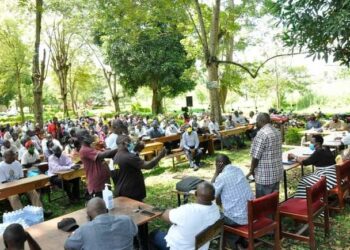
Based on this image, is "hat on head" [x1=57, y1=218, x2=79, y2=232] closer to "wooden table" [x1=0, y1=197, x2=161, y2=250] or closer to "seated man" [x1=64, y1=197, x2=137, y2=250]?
"wooden table" [x1=0, y1=197, x2=161, y2=250]

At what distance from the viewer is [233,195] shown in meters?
4.91

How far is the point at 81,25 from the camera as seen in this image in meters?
30.0

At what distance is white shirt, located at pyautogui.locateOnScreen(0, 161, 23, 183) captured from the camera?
728 cm

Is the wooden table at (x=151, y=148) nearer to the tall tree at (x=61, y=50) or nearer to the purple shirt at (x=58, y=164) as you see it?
the purple shirt at (x=58, y=164)

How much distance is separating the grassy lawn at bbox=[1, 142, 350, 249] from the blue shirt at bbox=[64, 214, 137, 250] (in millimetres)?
2498

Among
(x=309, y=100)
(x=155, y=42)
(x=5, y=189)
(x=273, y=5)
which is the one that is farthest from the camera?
(x=309, y=100)

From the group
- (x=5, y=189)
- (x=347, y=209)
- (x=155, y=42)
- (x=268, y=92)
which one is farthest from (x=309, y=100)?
(x=5, y=189)

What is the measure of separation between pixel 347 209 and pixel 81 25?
27.4m

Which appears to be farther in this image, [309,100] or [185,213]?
[309,100]

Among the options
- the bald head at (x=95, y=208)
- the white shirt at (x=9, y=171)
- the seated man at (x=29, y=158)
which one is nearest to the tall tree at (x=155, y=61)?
the seated man at (x=29, y=158)

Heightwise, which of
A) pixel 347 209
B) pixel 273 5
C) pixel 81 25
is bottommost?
pixel 347 209

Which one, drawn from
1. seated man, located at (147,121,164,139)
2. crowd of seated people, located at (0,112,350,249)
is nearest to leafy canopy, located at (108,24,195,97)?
seated man, located at (147,121,164,139)

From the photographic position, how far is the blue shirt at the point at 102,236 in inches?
131

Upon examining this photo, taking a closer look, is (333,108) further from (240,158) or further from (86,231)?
(86,231)
